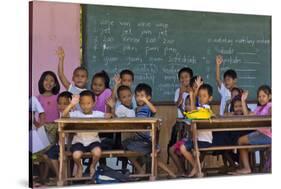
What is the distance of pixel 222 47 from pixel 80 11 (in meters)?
1.87

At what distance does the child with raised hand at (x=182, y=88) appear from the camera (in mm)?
8297

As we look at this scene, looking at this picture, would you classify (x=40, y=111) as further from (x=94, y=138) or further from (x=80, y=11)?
(x=80, y=11)

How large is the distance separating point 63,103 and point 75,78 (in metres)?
0.30

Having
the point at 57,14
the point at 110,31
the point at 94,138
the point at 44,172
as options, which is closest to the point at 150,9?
the point at 110,31

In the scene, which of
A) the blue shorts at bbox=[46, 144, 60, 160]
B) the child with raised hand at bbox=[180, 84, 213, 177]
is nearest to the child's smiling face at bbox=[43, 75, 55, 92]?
the blue shorts at bbox=[46, 144, 60, 160]

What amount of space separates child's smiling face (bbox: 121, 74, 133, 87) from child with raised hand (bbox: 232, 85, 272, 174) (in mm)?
1513

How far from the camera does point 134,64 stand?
8.06 m

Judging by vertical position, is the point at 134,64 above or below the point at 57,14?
below

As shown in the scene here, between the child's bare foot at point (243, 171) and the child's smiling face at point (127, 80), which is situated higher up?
the child's smiling face at point (127, 80)

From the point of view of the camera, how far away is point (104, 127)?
7.79m

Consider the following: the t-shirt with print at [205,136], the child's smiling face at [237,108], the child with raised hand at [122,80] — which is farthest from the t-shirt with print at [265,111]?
the child with raised hand at [122,80]

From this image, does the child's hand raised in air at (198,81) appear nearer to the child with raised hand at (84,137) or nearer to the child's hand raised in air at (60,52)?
the child with raised hand at (84,137)

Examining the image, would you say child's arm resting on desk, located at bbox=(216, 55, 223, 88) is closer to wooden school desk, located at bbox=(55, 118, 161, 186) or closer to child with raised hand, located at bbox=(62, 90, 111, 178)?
wooden school desk, located at bbox=(55, 118, 161, 186)

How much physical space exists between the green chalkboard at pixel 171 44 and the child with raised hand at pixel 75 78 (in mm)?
89
